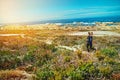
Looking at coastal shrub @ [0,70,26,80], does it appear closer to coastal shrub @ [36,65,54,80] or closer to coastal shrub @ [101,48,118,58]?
coastal shrub @ [36,65,54,80]

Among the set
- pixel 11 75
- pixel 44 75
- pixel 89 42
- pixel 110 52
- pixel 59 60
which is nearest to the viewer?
pixel 44 75

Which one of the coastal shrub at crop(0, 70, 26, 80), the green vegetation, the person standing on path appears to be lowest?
the coastal shrub at crop(0, 70, 26, 80)

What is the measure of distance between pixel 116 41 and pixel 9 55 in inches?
114

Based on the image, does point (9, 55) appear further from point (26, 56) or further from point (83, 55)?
point (83, 55)

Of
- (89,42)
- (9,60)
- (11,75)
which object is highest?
(89,42)

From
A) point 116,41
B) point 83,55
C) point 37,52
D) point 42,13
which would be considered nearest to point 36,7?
point 42,13

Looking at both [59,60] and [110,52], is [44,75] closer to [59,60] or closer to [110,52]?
[59,60]

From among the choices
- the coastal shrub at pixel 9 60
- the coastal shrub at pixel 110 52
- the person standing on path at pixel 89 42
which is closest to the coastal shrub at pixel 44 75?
the coastal shrub at pixel 9 60

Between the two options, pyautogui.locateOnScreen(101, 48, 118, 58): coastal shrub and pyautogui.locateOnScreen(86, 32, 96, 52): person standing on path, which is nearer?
pyautogui.locateOnScreen(101, 48, 118, 58): coastal shrub

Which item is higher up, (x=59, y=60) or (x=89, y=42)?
(x=89, y=42)

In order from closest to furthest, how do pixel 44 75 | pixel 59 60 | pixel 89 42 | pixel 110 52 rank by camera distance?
1. pixel 44 75
2. pixel 59 60
3. pixel 110 52
4. pixel 89 42

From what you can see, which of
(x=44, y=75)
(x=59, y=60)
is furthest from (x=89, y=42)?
(x=44, y=75)

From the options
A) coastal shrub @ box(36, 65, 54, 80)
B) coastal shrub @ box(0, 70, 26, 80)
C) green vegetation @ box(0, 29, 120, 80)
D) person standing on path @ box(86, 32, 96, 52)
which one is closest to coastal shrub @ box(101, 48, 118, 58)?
green vegetation @ box(0, 29, 120, 80)

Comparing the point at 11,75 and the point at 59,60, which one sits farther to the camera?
the point at 59,60
